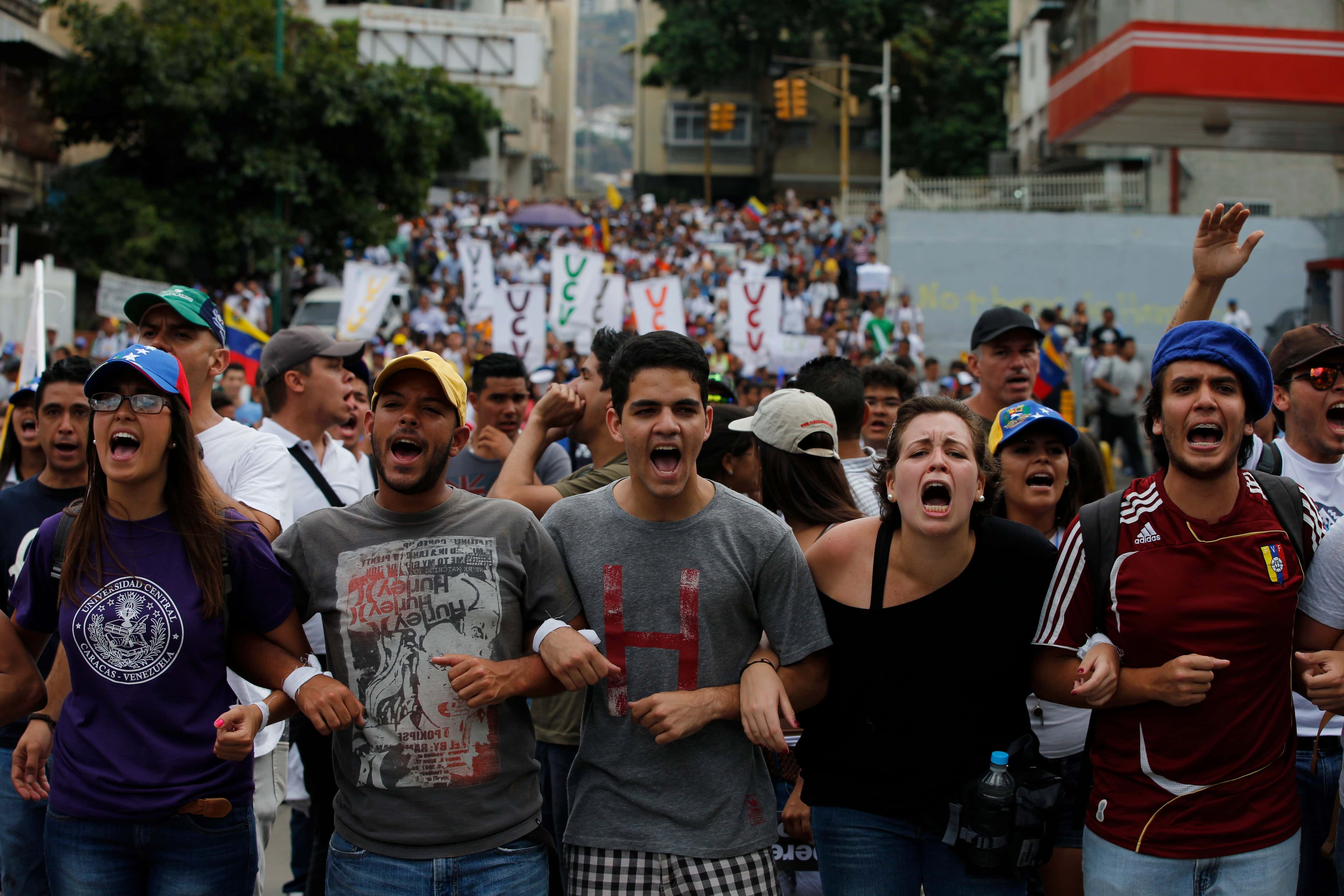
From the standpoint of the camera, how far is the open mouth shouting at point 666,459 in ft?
10.2

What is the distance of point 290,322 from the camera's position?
26.1 meters

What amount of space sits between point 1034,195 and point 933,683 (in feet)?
91.6

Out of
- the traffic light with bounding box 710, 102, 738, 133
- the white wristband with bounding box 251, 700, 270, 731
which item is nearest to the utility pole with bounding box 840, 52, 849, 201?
the traffic light with bounding box 710, 102, 738, 133

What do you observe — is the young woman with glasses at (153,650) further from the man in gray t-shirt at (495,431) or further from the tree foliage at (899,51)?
the tree foliage at (899,51)

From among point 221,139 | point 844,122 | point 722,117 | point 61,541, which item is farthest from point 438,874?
point 722,117

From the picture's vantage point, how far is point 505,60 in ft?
134

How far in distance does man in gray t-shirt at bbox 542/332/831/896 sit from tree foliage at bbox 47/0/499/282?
72.8 ft

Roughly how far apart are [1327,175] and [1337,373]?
3098cm

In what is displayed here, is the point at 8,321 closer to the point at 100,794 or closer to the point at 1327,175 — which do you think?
the point at 100,794

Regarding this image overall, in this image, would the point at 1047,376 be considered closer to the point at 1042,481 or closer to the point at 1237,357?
the point at 1042,481

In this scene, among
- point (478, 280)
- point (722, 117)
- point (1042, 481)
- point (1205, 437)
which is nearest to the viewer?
point (1205, 437)

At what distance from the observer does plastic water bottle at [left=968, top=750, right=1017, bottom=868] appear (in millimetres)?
3002

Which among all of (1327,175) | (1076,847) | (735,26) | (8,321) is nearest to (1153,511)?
(1076,847)

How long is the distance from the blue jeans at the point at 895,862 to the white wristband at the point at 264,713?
1487 mm
